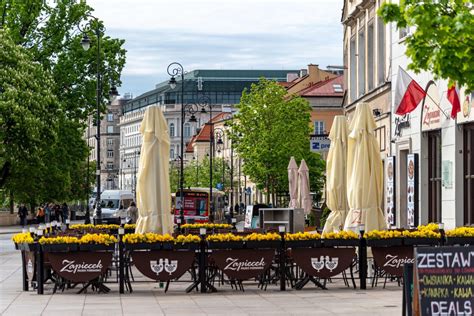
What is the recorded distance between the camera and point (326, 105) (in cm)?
10900

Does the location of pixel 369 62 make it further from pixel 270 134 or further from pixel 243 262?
pixel 270 134

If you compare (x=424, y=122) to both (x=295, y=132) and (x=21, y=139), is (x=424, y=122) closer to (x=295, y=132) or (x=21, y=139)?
(x=21, y=139)

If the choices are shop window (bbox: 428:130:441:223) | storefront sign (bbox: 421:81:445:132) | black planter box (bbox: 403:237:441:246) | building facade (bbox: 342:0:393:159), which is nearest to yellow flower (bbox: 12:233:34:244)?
black planter box (bbox: 403:237:441:246)

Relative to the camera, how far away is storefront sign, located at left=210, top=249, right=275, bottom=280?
22.4m

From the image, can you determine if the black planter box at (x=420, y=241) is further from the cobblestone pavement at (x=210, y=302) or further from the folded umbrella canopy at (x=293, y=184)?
the folded umbrella canopy at (x=293, y=184)

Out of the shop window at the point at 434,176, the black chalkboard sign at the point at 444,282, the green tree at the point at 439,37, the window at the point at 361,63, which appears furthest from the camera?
the window at the point at 361,63

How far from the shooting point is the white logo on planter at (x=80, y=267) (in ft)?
72.1

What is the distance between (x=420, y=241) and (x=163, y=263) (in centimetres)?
457

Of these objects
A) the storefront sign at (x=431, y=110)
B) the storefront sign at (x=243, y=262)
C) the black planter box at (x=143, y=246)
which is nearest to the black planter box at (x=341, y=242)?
the storefront sign at (x=243, y=262)

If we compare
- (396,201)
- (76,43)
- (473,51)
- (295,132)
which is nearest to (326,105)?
(295,132)

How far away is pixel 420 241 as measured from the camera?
2266 centimetres

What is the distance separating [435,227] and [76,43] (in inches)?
1805

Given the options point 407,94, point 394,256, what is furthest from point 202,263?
point 407,94

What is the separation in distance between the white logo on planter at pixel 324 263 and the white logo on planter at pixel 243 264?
0.92 m
